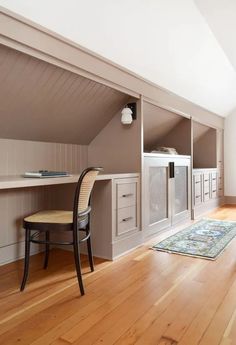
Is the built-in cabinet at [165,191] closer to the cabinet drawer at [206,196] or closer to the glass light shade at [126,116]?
the glass light shade at [126,116]

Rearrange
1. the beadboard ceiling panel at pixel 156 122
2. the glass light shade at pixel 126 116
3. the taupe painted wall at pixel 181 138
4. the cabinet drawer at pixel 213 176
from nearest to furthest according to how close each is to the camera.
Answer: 1. the glass light shade at pixel 126 116
2. the beadboard ceiling panel at pixel 156 122
3. the taupe painted wall at pixel 181 138
4. the cabinet drawer at pixel 213 176

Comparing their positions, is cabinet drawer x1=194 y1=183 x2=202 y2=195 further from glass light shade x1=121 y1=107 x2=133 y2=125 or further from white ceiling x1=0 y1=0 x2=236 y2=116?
glass light shade x1=121 y1=107 x2=133 y2=125

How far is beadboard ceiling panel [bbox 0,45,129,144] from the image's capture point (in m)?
1.94

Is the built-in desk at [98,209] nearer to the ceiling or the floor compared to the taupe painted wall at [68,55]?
nearer to the floor

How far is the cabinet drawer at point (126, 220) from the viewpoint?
8.57 feet

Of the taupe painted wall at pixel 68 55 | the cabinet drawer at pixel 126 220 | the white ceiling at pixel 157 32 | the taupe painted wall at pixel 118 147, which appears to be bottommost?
the cabinet drawer at pixel 126 220

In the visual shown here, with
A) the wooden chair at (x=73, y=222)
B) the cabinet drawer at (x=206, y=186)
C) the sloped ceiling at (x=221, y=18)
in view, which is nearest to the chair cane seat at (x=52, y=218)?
the wooden chair at (x=73, y=222)

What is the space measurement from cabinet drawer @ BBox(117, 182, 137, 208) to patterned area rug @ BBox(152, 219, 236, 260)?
0.54m

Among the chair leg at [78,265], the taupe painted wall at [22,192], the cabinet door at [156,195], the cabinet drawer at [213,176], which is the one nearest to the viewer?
the chair leg at [78,265]

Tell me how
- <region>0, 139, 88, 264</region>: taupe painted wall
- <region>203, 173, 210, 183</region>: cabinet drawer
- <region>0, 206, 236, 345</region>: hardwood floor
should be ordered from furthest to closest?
<region>203, 173, 210, 183</region>: cabinet drawer
<region>0, 139, 88, 264</region>: taupe painted wall
<region>0, 206, 236, 345</region>: hardwood floor

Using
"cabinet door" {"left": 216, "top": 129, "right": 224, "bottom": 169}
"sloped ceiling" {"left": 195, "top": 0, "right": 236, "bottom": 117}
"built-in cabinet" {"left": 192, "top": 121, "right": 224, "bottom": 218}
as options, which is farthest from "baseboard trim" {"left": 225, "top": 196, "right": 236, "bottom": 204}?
"sloped ceiling" {"left": 195, "top": 0, "right": 236, "bottom": 117}

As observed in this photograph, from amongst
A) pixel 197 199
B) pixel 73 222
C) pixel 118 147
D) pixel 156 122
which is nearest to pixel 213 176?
pixel 197 199

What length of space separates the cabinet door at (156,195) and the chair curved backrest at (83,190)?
3.57 feet

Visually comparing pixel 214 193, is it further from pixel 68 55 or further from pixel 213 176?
pixel 68 55
